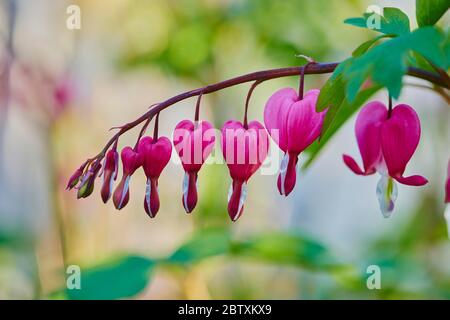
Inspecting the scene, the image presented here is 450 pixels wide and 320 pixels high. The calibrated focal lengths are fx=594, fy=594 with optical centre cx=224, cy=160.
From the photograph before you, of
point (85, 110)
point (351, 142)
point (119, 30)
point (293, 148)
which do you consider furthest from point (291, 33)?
point (293, 148)

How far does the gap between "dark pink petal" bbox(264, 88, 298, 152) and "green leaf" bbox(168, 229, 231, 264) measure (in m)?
0.51

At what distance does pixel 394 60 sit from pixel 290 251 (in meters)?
0.85

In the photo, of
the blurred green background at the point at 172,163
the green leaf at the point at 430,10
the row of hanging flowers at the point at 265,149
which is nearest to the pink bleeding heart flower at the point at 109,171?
the row of hanging flowers at the point at 265,149

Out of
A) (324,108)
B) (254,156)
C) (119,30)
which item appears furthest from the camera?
(119,30)

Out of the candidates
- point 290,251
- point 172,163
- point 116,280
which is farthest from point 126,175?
point 172,163

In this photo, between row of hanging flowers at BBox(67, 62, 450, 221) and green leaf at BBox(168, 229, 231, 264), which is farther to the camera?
green leaf at BBox(168, 229, 231, 264)

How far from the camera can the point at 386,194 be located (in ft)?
2.42

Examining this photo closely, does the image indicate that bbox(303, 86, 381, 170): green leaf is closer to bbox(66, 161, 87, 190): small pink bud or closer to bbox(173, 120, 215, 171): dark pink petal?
bbox(173, 120, 215, 171): dark pink petal

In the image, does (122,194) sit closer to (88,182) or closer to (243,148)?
(88,182)

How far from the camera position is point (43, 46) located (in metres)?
1.90

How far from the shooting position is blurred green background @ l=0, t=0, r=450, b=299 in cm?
184

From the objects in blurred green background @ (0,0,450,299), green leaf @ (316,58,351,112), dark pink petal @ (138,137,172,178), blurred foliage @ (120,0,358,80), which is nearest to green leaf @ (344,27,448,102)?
→ green leaf @ (316,58,351,112)

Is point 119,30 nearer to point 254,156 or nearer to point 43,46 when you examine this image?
point 43,46
